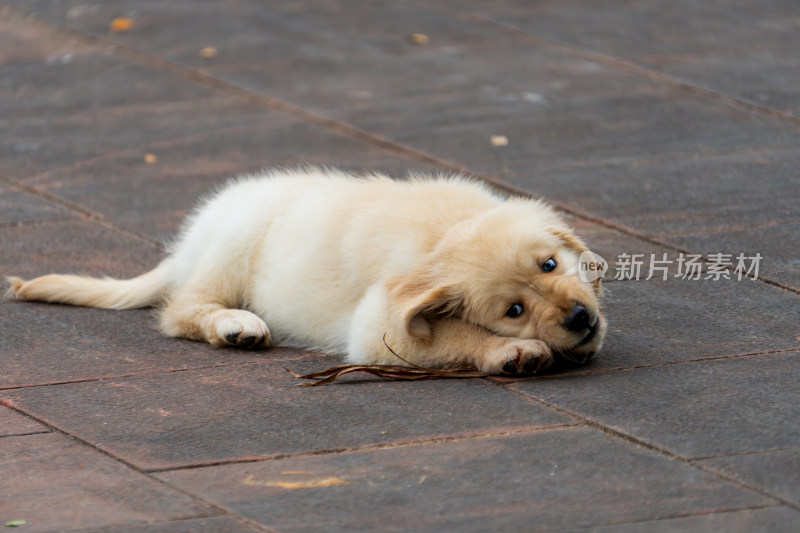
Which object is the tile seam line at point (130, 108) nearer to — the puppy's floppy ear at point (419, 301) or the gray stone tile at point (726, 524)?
the puppy's floppy ear at point (419, 301)

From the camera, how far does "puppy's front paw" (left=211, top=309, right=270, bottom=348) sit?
18.9 feet

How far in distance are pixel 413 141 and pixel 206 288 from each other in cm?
325

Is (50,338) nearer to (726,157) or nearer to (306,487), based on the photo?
(306,487)

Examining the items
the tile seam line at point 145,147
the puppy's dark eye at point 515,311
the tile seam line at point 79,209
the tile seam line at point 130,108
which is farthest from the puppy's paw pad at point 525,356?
the tile seam line at point 130,108

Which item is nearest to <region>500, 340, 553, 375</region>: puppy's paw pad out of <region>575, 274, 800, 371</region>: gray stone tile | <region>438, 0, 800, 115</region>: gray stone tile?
<region>575, 274, 800, 371</region>: gray stone tile

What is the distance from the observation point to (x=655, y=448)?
4.39m

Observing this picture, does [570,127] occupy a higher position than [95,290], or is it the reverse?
[570,127]

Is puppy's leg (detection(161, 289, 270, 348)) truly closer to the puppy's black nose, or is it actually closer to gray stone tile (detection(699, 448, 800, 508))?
the puppy's black nose

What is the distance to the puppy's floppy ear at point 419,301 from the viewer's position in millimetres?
5086

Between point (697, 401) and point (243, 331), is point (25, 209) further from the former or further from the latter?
point (697, 401)

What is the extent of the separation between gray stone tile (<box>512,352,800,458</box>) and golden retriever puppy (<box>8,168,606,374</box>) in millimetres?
231

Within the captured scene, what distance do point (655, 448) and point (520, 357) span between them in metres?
0.83

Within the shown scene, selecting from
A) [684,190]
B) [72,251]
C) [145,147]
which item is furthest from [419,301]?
[145,147]

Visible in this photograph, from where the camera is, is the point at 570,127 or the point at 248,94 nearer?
the point at 570,127
